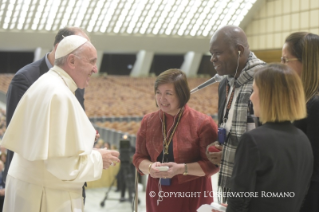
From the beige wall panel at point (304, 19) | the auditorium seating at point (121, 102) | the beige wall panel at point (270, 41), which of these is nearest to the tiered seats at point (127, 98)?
the auditorium seating at point (121, 102)

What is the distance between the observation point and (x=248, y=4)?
23.0 meters

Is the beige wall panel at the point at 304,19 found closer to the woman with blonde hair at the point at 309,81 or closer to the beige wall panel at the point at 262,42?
the beige wall panel at the point at 262,42

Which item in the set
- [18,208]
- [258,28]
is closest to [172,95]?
[18,208]

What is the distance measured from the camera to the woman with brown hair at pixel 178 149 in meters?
2.56

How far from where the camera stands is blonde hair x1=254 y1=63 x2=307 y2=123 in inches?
70.6

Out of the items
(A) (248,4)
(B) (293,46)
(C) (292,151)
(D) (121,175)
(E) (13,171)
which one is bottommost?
(D) (121,175)

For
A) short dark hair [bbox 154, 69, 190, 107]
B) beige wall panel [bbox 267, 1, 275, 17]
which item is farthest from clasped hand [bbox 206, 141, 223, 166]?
beige wall panel [bbox 267, 1, 275, 17]

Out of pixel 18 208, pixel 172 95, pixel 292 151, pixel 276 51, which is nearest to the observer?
pixel 292 151

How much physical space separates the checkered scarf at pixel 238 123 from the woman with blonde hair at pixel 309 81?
7.9 inches

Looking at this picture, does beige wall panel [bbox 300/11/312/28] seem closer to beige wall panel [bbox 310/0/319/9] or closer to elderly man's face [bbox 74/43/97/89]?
beige wall panel [bbox 310/0/319/9]

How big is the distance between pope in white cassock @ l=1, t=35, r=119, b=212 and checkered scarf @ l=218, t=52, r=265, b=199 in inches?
24.9

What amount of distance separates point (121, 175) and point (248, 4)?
19.1 metres

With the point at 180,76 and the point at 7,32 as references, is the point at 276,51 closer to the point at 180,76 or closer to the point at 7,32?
the point at 7,32

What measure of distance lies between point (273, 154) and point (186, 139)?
0.88 m
